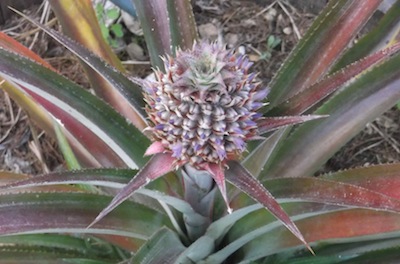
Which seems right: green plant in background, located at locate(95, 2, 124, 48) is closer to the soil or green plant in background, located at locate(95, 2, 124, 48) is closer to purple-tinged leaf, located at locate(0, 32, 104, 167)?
the soil

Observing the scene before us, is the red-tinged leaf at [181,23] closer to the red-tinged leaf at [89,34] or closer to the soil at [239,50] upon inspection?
the red-tinged leaf at [89,34]

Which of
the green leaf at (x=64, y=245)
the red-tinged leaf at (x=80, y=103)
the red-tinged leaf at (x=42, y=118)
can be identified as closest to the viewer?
the red-tinged leaf at (x=80, y=103)

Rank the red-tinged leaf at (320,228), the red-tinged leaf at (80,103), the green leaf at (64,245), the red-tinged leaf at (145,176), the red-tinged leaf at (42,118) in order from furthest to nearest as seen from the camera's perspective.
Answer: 1. the red-tinged leaf at (42,118)
2. the green leaf at (64,245)
3. the red-tinged leaf at (320,228)
4. the red-tinged leaf at (80,103)
5. the red-tinged leaf at (145,176)

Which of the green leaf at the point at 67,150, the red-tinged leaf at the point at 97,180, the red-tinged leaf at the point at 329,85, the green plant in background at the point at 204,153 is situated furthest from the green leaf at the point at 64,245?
the red-tinged leaf at the point at 329,85

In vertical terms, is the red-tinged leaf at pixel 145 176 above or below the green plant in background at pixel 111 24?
above

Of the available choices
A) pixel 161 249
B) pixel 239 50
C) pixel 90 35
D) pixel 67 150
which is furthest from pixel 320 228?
pixel 239 50

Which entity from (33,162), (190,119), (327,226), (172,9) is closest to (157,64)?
(172,9)

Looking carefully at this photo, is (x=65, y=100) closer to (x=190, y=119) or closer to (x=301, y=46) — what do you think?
(x=190, y=119)
